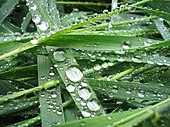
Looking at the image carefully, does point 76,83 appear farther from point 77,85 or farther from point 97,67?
point 97,67

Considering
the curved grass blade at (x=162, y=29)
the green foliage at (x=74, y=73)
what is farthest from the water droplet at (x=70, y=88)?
the curved grass blade at (x=162, y=29)

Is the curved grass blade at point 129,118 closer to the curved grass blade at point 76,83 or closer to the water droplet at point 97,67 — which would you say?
the curved grass blade at point 76,83

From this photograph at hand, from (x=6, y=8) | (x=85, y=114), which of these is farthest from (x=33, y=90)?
(x=6, y=8)

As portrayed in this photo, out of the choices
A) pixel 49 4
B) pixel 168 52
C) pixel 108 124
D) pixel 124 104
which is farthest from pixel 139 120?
pixel 49 4

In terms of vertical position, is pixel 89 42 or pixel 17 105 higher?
pixel 89 42

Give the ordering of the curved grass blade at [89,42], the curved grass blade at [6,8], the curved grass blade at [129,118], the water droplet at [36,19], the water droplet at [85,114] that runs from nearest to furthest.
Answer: the curved grass blade at [129,118] → the water droplet at [85,114] → the curved grass blade at [89,42] → the water droplet at [36,19] → the curved grass blade at [6,8]

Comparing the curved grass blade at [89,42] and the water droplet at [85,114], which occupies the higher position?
the curved grass blade at [89,42]
